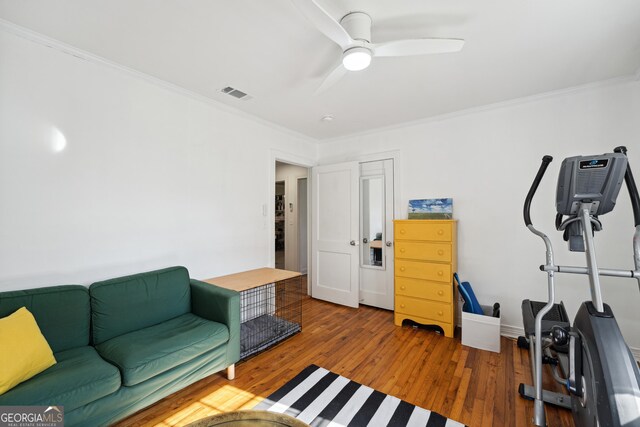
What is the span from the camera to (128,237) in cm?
237

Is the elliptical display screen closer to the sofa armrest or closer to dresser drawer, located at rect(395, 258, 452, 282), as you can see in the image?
dresser drawer, located at rect(395, 258, 452, 282)

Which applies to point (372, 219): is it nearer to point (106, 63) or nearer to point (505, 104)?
point (505, 104)

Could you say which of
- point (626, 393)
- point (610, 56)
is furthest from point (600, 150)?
point (626, 393)

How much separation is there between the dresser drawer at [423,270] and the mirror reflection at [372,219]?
587mm

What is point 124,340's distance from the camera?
6.25ft

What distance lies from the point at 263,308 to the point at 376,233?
189 centimetres

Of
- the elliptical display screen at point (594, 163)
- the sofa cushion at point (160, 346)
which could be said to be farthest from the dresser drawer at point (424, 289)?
the sofa cushion at point (160, 346)

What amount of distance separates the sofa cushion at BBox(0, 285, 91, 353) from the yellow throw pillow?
10cm

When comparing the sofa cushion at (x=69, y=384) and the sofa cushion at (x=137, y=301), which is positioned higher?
the sofa cushion at (x=137, y=301)

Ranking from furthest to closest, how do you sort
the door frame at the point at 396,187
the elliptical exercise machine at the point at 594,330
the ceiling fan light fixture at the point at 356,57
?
the door frame at the point at 396,187, the ceiling fan light fixture at the point at 356,57, the elliptical exercise machine at the point at 594,330

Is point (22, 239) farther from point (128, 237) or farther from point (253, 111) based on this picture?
point (253, 111)

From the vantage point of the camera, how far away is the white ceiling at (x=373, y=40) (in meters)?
1.66

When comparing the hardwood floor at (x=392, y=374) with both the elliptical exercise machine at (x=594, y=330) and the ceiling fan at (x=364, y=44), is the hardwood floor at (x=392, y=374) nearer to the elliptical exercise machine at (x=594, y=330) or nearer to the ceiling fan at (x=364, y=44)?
the elliptical exercise machine at (x=594, y=330)

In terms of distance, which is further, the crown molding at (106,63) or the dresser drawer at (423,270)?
the dresser drawer at (423,270)
